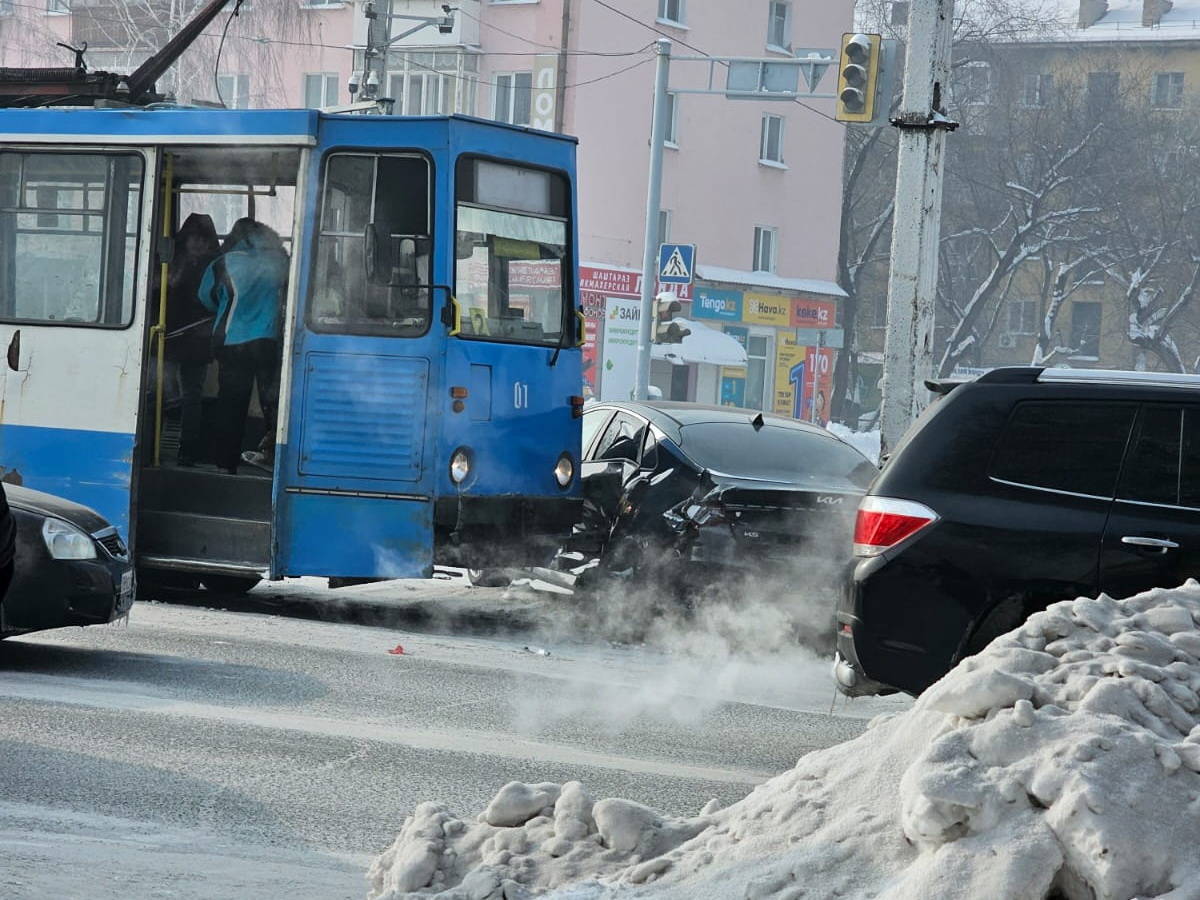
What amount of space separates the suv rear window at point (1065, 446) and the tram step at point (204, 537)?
19.9ft

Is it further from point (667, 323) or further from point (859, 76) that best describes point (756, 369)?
point (859, 76)

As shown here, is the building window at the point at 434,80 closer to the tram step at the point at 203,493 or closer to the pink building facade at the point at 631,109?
the pink building facade at the point at 631,109

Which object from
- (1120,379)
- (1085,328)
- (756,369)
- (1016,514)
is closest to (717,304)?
(756,369)

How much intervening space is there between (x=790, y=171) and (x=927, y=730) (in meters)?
44.6

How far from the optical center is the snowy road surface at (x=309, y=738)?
5738 mm

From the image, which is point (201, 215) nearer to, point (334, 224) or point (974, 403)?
point (334, 224)

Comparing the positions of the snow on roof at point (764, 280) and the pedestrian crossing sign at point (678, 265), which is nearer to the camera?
the pedestrian crossing sign at point (678, 265)

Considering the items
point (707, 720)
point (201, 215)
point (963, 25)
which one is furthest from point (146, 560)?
point (963, 25)

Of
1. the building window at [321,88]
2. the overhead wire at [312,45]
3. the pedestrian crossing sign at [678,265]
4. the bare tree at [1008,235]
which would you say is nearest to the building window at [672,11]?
the overhead wire at [312,45]

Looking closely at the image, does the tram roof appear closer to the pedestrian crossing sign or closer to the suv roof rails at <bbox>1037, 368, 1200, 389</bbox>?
the suv roof rails at <bbox>1037, 368, 1200, 389</bbox>

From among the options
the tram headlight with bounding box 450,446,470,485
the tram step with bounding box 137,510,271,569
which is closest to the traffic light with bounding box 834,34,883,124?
the tram headlight with bounding box 450,446,470,485

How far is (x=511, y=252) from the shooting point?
1235cm

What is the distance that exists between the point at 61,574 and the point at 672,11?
36.6m

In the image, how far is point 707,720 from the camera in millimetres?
8906
